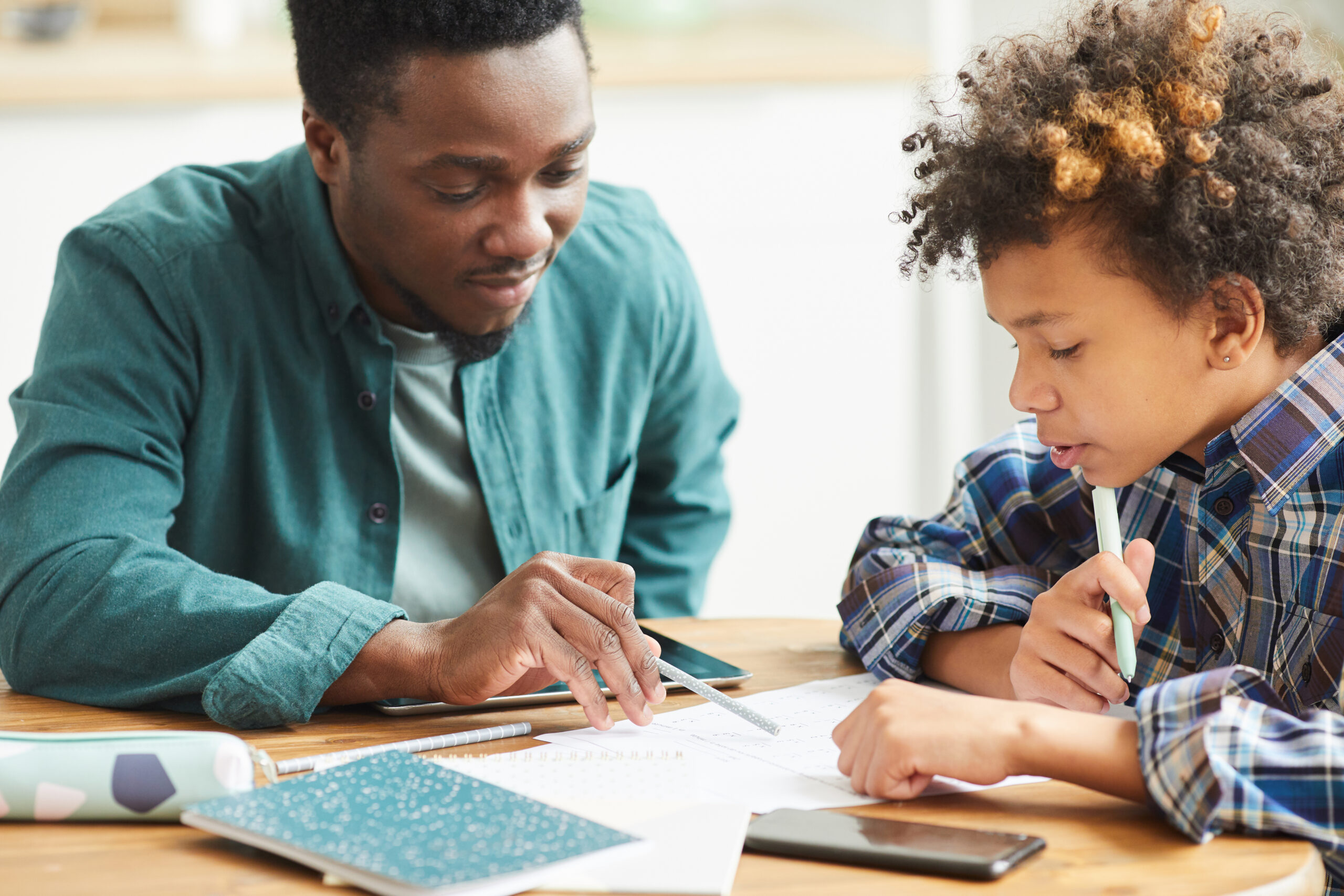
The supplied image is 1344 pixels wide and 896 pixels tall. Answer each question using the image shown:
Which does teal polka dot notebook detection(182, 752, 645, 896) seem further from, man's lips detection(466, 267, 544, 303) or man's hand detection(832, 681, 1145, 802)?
man's lips detection(466, 267, 544, 303)

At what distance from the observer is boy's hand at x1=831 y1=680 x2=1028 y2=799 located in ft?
2.76

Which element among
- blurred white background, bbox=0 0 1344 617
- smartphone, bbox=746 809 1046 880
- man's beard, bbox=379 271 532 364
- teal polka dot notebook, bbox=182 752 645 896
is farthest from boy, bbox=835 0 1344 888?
blurred white background, bbox=0 0 1344 617

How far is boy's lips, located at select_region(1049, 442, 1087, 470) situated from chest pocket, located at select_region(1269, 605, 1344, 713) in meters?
0.19

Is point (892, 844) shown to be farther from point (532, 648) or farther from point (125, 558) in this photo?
point (125, 558)

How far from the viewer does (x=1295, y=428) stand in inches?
40.2

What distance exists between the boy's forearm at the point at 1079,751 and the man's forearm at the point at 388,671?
46 cm

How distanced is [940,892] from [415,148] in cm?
88

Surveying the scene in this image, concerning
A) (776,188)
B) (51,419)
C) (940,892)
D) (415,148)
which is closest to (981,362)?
(776,188)

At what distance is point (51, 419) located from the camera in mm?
1216

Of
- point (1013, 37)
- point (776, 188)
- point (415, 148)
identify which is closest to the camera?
point (1013, 37)

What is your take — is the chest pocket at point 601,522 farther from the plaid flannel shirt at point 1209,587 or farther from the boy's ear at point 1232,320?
the boy's ear at point 1232,320

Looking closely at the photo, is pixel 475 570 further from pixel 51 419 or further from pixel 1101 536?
pixel 1101 536

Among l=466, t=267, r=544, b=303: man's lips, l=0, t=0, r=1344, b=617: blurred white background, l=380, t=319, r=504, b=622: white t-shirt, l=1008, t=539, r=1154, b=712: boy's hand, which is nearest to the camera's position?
l=1008, t=539, r=1154, b=712: boy's hand

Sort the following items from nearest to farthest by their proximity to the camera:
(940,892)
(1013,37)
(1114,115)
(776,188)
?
(940,892) < (1114,115) < (1013,37) < (776,188)
